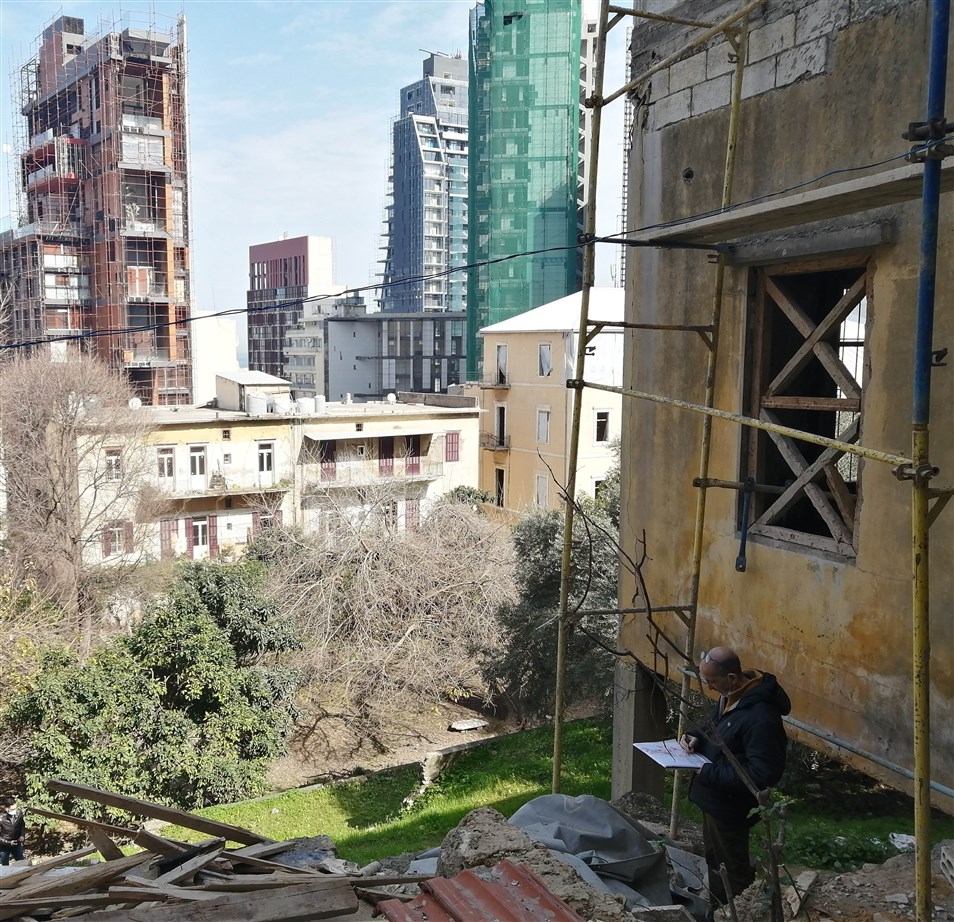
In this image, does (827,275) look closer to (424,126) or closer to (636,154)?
(636,154)

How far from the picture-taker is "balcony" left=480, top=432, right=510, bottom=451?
34.6m

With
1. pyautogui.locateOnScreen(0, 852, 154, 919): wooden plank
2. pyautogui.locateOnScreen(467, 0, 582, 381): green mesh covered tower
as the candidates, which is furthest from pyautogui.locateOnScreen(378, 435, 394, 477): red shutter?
pyautogui.locateOnScreen(0, 852, 154, 919): wooden plank

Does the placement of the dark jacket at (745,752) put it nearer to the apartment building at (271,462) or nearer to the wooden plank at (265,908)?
the wooden plank at (265,908)

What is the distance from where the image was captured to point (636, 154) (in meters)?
6.75

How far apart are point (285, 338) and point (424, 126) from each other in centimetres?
3331

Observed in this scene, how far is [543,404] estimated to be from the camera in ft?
108

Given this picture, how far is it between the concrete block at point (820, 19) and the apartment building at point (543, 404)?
Result: 24.5 m

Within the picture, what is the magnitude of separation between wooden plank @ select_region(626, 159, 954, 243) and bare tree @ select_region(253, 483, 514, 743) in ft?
48.0

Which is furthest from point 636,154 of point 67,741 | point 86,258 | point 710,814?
point 86,258

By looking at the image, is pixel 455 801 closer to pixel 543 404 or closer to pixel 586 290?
pixel 586 290

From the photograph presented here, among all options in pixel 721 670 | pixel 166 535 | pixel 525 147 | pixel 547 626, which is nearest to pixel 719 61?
pixel 721 670

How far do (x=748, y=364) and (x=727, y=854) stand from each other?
2.86 m

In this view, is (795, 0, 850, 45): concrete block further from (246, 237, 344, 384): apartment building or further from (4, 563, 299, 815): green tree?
(246, 237, 344, 384): apartment building

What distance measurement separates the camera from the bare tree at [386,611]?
18516 millimetres
